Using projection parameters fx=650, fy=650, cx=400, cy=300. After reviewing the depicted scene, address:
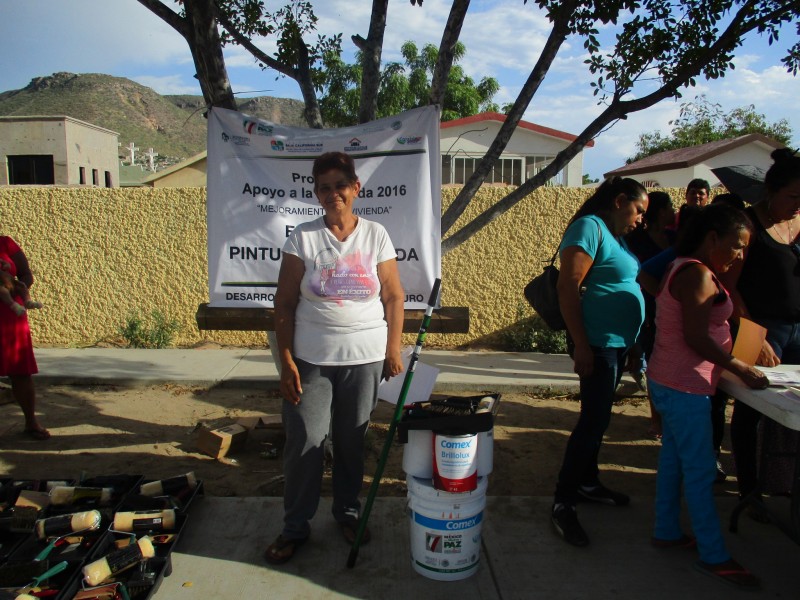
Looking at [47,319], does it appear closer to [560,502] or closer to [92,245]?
[92,245]

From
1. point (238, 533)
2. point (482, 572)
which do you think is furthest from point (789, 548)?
point (238, 533)

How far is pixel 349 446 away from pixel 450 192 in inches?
207

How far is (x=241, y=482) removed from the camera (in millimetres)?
4211

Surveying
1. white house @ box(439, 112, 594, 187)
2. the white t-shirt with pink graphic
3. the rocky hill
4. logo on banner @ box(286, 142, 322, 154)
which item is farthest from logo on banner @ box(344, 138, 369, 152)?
the rocky hill

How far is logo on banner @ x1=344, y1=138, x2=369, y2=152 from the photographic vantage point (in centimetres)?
425

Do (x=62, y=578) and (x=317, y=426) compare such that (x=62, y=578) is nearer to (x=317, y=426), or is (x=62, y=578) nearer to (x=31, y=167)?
(x=317, y=426)

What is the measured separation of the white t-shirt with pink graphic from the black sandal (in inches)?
35.1

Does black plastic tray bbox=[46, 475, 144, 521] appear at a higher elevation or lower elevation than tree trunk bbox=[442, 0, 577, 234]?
lower

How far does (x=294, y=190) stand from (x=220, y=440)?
71.4 inches

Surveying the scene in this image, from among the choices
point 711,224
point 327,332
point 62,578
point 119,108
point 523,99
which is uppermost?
point 119,108

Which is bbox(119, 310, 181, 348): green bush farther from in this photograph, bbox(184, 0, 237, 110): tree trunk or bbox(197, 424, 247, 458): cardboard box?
bbox(184, 0, 237, 110): tree trunk

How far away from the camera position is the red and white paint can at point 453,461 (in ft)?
9.41

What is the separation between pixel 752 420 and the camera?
366cm

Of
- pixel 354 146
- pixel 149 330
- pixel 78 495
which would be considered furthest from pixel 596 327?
pixel 149 330
